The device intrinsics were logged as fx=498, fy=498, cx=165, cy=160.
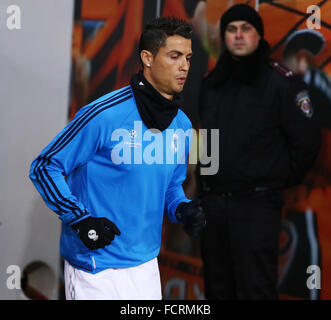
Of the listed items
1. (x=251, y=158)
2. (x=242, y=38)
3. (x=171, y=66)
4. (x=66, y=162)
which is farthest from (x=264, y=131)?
(x=66, y=162)

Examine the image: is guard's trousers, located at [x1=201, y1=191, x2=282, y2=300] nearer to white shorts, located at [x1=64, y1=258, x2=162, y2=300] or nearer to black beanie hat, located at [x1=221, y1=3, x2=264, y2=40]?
white shorts, located at [x1=64, y1=258, x2=162, y2=300]

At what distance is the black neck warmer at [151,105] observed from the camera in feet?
6.35

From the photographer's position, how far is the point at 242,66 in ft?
8.84

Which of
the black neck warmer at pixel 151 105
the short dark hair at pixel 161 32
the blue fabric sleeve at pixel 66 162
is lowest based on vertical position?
the blue fabric sleeve at pixel 66 162

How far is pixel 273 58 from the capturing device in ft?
9.77

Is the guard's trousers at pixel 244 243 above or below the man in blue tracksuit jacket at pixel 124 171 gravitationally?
below

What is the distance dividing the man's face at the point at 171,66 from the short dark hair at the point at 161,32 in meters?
0.02

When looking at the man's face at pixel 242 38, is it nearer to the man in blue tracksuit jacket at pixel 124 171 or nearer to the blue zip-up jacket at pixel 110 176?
the man in blue tracksuit jacket at pixel 124 171

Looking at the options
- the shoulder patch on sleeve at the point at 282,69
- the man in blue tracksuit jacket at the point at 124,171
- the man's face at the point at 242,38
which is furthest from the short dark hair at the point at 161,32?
the shoulder patch on sleeve at the point at 282,69

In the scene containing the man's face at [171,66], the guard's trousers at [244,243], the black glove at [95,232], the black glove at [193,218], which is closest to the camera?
the black glove at [95,232]

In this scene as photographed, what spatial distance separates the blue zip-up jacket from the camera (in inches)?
72.4

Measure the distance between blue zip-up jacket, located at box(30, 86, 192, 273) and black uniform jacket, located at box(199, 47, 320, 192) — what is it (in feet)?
2.30
